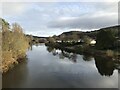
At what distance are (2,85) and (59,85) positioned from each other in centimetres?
531

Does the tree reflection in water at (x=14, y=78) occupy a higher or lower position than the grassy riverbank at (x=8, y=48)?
lower

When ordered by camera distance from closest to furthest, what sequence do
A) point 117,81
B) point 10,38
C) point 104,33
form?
1. point 117,81
2. point 10,38
3. point 104,33

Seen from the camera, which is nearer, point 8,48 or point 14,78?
point 14,78

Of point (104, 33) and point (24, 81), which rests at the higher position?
point (104, 33)

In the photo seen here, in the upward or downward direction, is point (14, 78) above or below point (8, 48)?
below

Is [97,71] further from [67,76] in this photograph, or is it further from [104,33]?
[104,33]

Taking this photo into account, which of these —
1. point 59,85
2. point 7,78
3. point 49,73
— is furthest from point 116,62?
point 7,78

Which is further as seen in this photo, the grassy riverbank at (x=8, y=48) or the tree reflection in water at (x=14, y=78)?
the grassy riverbank at (x=8, y=48)

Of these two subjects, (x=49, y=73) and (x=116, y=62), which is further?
(x=116, y=62)

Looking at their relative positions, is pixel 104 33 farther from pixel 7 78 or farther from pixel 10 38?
pixel 7 78

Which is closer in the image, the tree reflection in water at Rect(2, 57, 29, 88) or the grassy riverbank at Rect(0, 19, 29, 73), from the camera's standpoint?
the tree reflection in water at Rect(2, 57, 29, 88)

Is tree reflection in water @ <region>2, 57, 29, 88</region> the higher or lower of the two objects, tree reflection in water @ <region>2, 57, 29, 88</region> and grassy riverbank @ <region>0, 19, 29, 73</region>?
the lower

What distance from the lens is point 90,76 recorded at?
25.8 metres

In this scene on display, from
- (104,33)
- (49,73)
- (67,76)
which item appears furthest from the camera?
(104,33)
